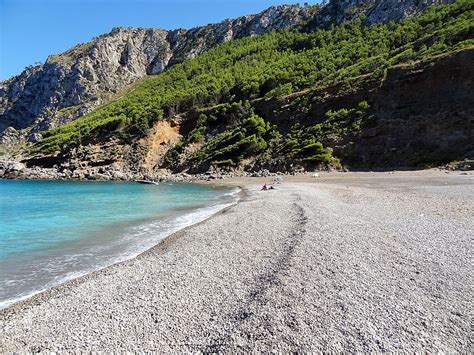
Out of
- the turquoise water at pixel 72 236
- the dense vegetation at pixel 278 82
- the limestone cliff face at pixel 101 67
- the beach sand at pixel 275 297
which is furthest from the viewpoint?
the limestone cliff face at pixel 101 67

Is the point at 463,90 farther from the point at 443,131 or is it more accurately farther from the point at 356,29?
the point at 356,29

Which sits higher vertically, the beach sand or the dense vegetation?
the dense vegetation

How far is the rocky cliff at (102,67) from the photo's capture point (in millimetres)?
130750

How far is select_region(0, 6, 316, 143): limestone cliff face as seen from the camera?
13150cm

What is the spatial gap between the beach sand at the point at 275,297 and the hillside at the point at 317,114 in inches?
1209

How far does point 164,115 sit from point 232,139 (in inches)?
813

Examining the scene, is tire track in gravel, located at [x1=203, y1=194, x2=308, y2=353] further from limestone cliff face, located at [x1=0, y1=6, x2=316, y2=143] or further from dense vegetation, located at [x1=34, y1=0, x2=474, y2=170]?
limestone cliff face, located at [x1=0, y1=6, x2=316, y2=143]

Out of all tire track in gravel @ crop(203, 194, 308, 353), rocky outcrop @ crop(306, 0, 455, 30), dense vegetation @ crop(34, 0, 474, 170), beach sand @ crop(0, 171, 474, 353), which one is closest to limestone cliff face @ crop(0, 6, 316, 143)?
rocky outcrop @ crop(306, 0, 455, 30)

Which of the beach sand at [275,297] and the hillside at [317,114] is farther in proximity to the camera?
the hillside at [317,114]

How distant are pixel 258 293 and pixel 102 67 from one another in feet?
482

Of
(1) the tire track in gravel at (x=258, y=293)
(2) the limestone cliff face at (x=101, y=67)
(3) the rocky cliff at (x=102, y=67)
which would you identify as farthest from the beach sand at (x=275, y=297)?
(2) the limestone cliff face at (x=101, y=67)

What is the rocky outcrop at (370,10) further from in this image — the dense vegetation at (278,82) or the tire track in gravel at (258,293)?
the tire track in gravel at (258,293)

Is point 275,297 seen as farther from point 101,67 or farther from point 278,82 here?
point 101,67

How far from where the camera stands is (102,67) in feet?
452
